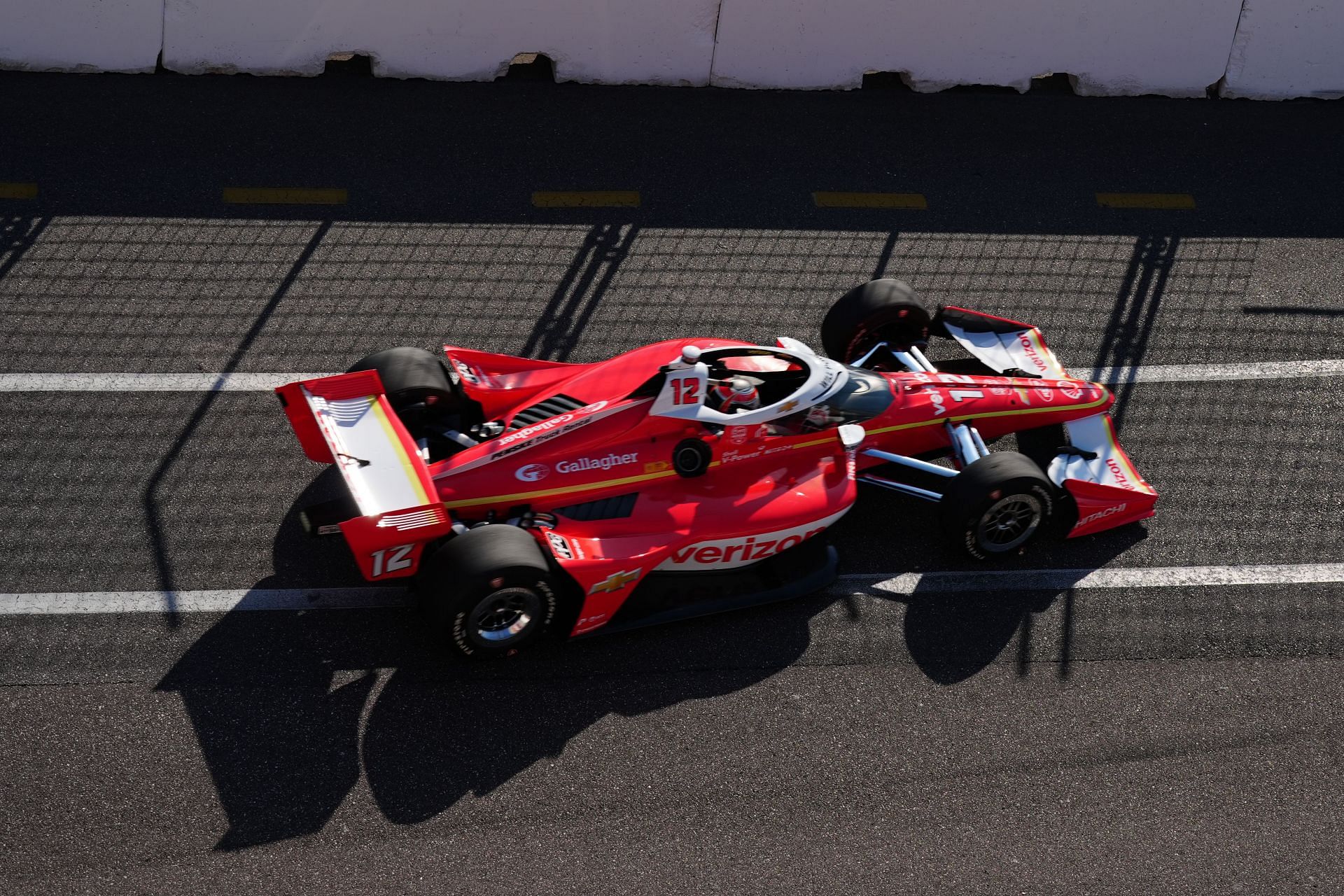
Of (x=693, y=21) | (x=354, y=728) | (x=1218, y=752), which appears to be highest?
(x=693, y=21)

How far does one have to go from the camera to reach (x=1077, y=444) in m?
7.57

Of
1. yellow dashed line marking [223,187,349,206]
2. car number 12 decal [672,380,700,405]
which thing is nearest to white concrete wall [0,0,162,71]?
yellow dashed line marking [223,187,349,206]

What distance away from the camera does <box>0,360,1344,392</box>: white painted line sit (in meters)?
8.02

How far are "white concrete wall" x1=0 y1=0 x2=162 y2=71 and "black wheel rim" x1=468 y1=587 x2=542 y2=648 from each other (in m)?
6.80

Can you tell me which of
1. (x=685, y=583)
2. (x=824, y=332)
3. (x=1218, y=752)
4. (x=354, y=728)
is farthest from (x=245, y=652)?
(x=1218, y=752)

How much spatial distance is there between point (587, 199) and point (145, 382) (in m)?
3.50

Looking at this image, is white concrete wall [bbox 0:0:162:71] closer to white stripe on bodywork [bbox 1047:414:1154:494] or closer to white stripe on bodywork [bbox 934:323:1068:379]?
white stripe on bodywork [bbox 934:323:1068:379]

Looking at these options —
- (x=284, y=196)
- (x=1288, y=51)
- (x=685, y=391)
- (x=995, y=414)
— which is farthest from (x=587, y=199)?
→ (x=1288, y=51)

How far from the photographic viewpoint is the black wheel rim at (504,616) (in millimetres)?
6066

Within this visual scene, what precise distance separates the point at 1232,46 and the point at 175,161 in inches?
346

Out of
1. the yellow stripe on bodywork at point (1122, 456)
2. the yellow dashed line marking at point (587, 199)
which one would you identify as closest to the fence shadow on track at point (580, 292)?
the yellow dashed line marking at point (587, 199)

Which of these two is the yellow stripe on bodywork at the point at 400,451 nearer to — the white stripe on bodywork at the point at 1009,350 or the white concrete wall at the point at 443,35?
the white stripe on bodywork at the point at 1009,350

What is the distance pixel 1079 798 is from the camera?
608 cm

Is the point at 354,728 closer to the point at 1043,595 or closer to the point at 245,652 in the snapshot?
the point at 245,652
